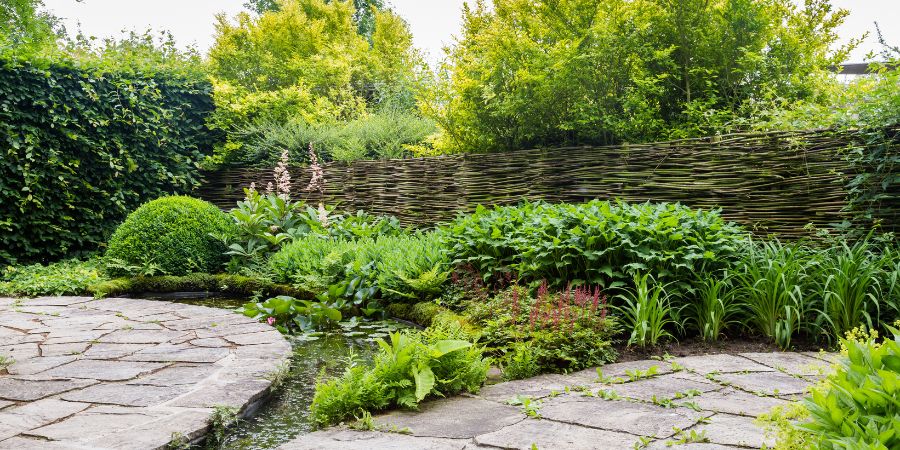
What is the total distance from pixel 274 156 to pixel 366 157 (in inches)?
55.4

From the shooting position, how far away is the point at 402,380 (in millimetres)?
2693

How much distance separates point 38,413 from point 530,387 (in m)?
2.09

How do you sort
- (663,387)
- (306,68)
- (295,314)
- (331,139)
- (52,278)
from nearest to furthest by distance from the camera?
(663,387) → (295,314) → (52,278) → (331,139) → (306,68)

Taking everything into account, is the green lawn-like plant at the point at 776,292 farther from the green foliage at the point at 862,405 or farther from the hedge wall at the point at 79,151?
the hedge wall at the point at 79,151

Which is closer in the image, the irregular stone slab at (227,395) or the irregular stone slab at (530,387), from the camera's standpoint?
the irregular stone slab at (227,395)

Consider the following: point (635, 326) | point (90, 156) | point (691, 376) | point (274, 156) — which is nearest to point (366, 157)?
point (274, 156)

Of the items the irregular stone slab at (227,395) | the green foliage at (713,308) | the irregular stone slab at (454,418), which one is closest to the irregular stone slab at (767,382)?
the green foliage at (713,308)

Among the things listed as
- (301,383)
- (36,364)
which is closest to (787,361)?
(301,383)

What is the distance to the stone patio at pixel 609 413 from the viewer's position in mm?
2166

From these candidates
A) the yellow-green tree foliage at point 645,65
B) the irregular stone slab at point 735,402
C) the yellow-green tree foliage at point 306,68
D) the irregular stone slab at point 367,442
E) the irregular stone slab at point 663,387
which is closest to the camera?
the irregular stone slab at point 367,442

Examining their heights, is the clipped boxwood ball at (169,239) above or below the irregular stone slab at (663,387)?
above

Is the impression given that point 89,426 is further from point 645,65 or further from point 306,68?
point 306,68

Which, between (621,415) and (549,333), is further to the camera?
(549,333)

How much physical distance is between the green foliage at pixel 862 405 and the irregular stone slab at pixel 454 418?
1.24 m
